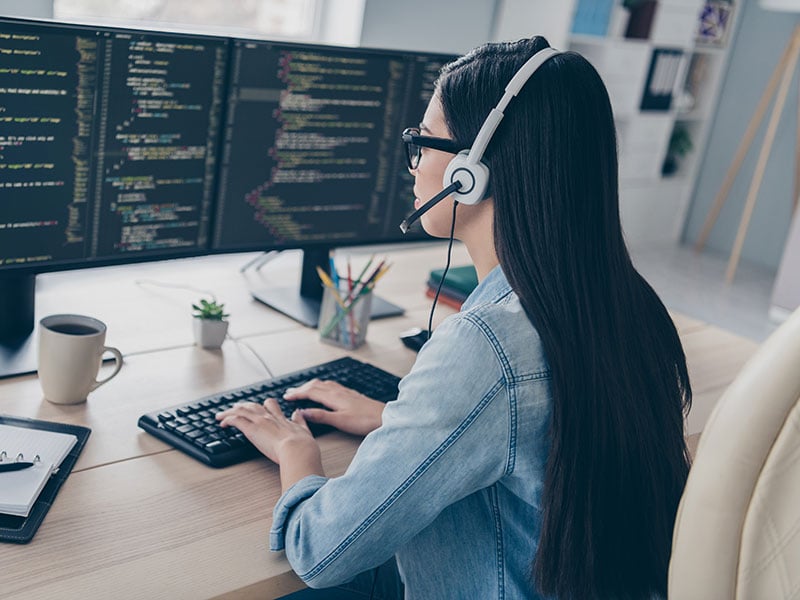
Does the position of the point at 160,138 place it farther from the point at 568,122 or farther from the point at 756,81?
the point at 756,81

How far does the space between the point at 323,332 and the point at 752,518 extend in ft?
2.68

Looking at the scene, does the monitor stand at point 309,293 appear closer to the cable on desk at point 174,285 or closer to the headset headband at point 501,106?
the cable on desk at point 174,285

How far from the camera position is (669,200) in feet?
16.5

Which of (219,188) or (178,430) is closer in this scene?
(178,430)

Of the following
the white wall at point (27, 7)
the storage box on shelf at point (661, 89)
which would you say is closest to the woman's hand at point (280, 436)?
the white wall at point (27, 7)

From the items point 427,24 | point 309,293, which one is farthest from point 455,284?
point 427,24

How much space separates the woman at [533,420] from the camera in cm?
85

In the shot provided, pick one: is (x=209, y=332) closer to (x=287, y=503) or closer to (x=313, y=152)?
(x=313, y=152)

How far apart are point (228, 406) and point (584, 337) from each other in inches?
19.6

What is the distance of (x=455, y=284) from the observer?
1.70 m

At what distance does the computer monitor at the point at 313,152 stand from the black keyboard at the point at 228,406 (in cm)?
23

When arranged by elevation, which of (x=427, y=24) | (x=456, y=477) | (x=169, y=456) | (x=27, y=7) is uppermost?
(x=427, y=24)

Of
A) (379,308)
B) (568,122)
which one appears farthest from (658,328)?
(379,308)

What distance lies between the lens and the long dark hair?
2.87ft
